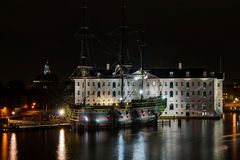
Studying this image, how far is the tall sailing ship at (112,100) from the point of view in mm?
82188

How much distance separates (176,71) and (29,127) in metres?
44.1

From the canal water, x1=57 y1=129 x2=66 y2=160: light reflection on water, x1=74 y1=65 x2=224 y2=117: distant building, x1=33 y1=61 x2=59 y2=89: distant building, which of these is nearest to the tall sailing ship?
x1=74 y1=65 x2=224 y2=117: distant building

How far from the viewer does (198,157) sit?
5066 centimetres

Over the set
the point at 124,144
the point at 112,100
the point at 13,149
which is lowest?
the point at 13,149

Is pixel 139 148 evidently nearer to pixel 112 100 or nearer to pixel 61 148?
pixel 61 148

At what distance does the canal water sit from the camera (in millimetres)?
51906

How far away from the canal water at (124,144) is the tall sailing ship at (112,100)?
16.4ft

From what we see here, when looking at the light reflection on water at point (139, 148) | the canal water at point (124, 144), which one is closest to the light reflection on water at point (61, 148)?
the canal water at point (124, 144)

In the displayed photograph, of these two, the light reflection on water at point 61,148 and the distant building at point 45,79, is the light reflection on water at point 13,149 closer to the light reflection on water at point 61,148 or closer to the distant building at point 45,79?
the light reflection on water at point 61,148

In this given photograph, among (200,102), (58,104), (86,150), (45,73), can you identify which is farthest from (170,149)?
(45,73)

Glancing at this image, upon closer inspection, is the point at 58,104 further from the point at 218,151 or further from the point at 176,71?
the point at 218,151

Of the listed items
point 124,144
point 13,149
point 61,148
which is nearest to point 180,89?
point 124,144

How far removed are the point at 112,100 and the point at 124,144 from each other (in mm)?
54274

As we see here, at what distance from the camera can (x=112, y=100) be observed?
115 m
